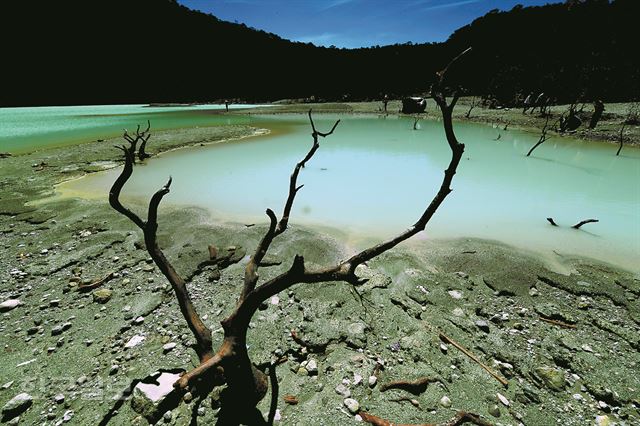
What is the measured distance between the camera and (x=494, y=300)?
5.26 m

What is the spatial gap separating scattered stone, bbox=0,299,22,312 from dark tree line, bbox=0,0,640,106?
58.9 metres

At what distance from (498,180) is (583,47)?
8233 cm

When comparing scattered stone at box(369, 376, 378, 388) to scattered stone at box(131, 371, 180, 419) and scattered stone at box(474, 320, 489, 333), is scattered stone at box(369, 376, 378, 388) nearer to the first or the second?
scattered stone at box(474, 320, 489, 333)

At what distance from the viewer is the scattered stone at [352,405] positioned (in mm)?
3368

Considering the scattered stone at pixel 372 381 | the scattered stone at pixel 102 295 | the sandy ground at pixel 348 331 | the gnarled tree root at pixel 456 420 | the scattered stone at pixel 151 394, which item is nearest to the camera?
the gnarled tree root at pixel 456 420

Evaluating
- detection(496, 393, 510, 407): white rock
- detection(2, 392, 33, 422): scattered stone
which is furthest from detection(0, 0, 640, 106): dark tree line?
detection(2, 392, 33, 422): scattered stone

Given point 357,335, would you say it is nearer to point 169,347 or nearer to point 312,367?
point 312,367

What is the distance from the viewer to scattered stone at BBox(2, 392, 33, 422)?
324 cm

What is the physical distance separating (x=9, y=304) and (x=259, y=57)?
504ft

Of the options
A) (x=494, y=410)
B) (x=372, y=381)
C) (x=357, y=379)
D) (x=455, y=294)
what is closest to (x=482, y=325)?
(x=455, y=294)

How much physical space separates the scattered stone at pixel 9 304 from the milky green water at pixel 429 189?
507 cm

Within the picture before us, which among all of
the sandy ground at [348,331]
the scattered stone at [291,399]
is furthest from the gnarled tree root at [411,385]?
the scattered stone at [291,399]

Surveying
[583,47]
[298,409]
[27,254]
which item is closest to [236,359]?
[298,409]

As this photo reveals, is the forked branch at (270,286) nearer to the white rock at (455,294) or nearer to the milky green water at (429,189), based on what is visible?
the white rock at (455,294)
